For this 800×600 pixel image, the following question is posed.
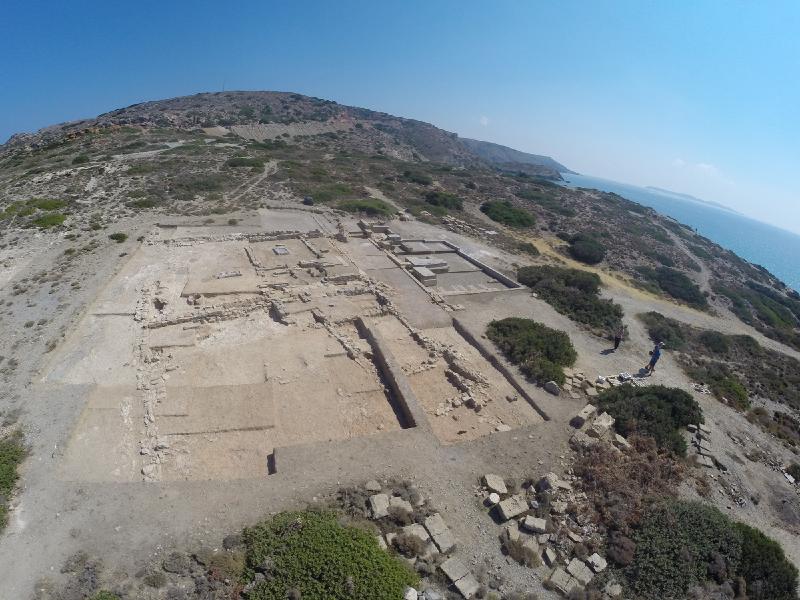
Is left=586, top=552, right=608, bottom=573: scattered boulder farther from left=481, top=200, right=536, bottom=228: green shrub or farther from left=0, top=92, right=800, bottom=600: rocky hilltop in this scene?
left=481, top=200, right=536, bottom=228: green shrub

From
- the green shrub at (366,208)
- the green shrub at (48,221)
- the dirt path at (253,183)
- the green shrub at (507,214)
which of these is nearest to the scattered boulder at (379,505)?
the green shrub at (48,221)

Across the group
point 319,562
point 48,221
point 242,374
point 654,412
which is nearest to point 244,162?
point 48,221

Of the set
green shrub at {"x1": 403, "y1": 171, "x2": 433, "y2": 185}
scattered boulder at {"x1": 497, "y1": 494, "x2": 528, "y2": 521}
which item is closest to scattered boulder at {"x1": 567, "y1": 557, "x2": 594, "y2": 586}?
scattered boulder at {"x1": 497, "y1": 494, "x2": 528, "y2": 521}

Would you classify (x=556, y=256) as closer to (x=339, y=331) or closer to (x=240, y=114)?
(x=339, y=331)

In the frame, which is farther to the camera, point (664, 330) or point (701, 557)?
point (664, 330)

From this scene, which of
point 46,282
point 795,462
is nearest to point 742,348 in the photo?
point 795,462

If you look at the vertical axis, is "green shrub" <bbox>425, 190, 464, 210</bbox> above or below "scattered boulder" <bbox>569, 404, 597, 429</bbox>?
above

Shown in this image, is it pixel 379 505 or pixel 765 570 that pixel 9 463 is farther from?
pixel 765 570
